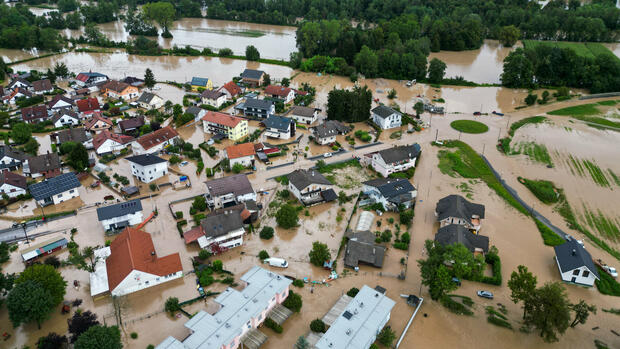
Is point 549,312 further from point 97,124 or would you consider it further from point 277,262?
point 97,124

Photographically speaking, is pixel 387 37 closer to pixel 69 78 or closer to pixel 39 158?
pixel 69 78

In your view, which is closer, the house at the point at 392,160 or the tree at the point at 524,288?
the tree at the point at 524,288

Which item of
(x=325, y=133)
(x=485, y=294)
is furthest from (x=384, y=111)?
(x=485, y=294)

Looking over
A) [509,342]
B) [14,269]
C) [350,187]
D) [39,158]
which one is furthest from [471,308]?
[39,158]

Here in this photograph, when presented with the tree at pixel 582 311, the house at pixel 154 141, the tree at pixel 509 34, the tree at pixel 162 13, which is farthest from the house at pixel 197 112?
the tree at pixel 509 34

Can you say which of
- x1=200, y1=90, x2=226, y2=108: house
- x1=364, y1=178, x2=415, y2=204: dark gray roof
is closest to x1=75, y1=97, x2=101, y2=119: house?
x1=200, y1=90, x2=226, y2=108: house

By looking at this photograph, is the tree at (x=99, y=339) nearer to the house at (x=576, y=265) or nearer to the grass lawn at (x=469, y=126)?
the house at (x=576, y=265)
